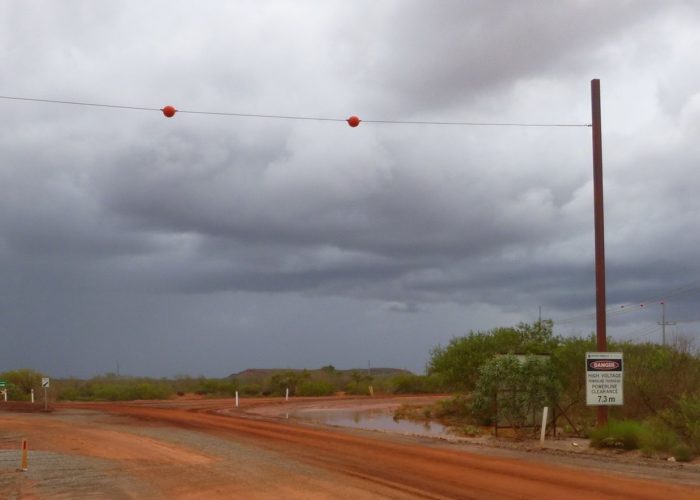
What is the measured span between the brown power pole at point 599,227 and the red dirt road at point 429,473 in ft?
21.4

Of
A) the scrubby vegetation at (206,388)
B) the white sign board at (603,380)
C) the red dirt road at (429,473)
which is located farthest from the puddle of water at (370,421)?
the scrubby vegetation at (206,388)

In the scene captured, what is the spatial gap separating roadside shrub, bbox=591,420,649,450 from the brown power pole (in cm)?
142

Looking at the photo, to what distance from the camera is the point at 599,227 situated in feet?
92.9

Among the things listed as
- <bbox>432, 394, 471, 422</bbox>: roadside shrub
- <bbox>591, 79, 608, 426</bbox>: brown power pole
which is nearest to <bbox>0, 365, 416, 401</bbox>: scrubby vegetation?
<bbox>432, 394, 471, 422</bbox>: roadside shrub

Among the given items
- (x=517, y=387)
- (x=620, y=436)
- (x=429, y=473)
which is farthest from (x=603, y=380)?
(x=429, y=473)

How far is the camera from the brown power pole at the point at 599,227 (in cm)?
2791

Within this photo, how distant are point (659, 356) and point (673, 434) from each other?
6698 mm

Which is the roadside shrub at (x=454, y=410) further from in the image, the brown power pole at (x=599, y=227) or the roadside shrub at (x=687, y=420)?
the roadside shrub at (x=687, y=420)

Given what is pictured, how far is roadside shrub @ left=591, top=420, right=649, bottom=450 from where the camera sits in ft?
82.3

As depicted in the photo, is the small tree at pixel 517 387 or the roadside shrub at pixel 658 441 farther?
the small tree at pixel 517 387

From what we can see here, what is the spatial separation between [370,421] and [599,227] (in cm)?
1763

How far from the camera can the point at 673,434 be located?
24453 millimetres

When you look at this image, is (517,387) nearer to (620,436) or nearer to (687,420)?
(620,436)

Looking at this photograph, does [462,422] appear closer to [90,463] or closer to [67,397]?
[90,463]
